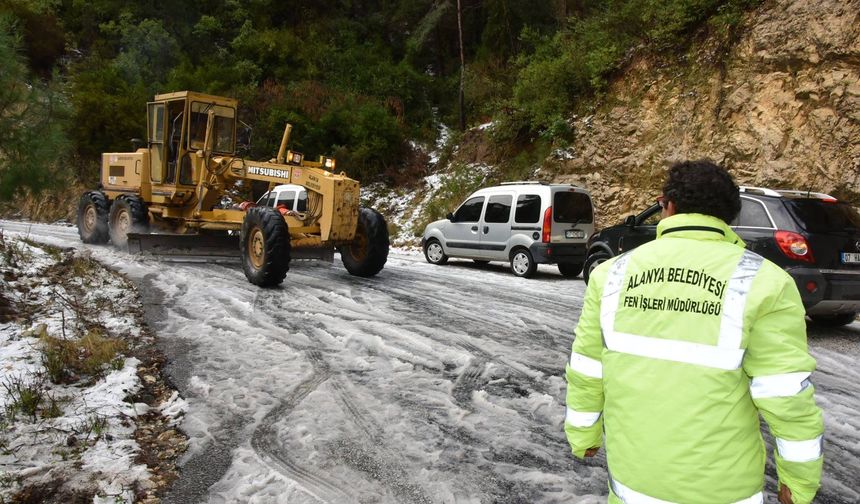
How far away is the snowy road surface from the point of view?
11.6 feet

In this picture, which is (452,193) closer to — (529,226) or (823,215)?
(529,226)

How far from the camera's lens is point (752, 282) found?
74.0 inches

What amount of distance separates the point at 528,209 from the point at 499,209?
0.78 metres

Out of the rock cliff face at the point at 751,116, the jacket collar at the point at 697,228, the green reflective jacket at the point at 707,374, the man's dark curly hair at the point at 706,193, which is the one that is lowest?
the green reflective jacket at the point at 707,374

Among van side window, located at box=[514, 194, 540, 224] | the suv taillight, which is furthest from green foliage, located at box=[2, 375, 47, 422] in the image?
van side window, located at box=[514, 194, 540, 224]

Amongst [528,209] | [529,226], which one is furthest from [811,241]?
[528,209]

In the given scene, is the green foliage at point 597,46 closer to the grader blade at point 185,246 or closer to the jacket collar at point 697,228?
the grader blade at point 185,246

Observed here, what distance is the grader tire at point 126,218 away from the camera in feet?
42.2

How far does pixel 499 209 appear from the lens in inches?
507

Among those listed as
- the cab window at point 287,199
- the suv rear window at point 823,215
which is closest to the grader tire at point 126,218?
the cab window at point 287,199

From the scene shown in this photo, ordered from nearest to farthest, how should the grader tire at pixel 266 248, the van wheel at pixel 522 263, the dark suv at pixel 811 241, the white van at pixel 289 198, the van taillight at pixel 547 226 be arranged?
1. the dark suv at pixel 811 241
2. the grader tire at pixel 266 248
3. the van taillight at pixel 547 226
4. the van wheel at pixel 522 263
5. the white van at pixel 289 198

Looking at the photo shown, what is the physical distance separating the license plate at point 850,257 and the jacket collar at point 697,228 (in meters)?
5.99

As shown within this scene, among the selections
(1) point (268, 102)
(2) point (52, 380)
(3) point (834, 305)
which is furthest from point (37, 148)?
(1) point (268, 102)

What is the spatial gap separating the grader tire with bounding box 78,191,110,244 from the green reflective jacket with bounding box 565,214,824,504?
14573mm
